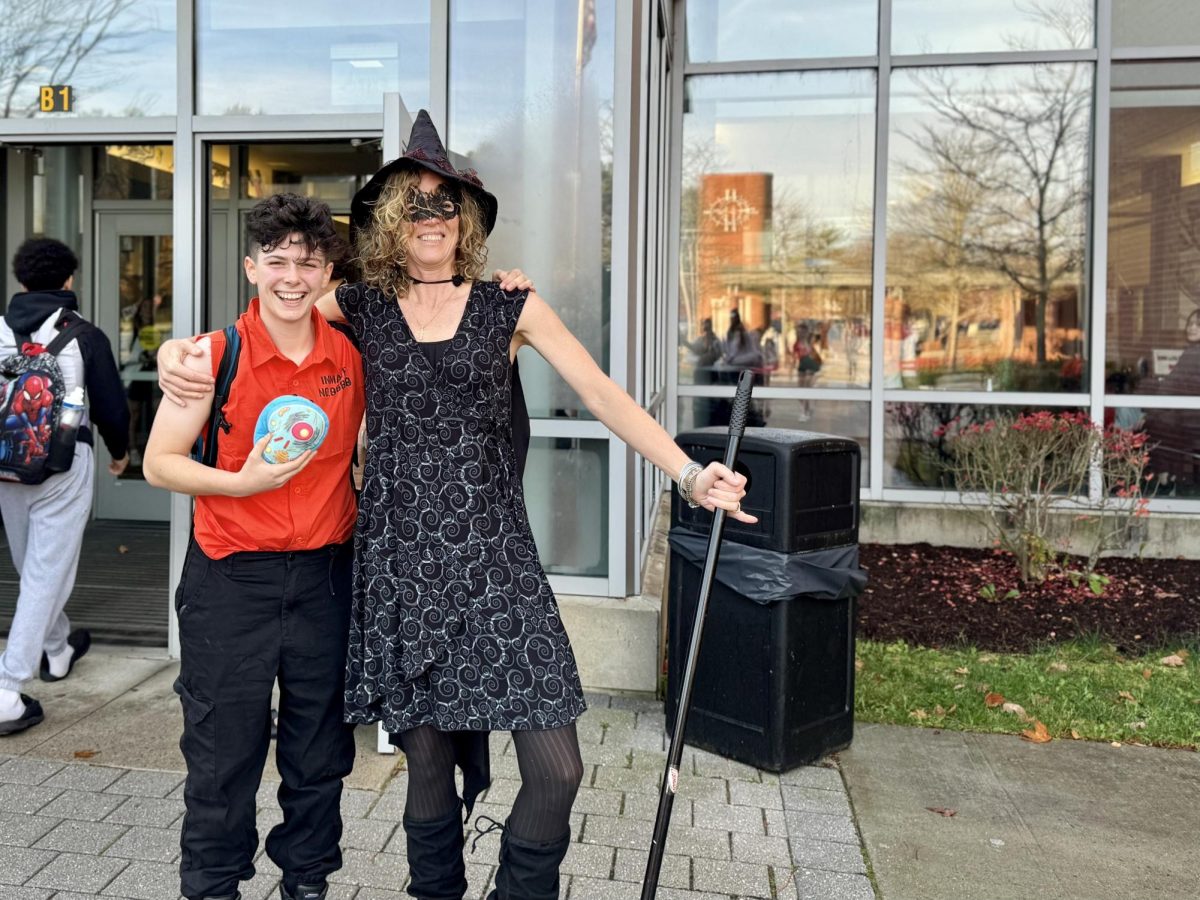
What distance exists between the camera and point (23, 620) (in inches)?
165

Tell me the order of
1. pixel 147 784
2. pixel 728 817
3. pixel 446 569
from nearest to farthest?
pixel 446 569, pixel 728 817, pixel 147 784

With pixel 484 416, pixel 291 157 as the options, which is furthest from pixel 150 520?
pixel 484 416

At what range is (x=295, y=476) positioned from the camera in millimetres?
2424

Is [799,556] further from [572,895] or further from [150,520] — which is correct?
[150,520]

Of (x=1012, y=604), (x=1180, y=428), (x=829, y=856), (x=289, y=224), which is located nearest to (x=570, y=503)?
(x=829, y=856)

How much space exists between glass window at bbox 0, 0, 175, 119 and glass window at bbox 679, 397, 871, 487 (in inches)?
177

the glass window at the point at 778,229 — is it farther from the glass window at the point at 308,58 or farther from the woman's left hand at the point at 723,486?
the woman's left hand at the point at 723,486

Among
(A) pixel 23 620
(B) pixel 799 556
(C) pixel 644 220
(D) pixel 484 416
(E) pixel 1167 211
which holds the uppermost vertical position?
(E) pixel 1167 211

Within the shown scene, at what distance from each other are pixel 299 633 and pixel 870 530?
244 inches

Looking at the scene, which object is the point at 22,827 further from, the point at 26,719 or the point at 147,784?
the point at 26,719

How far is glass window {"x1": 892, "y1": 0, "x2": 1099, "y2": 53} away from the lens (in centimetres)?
806

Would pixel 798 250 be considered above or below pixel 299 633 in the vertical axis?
above

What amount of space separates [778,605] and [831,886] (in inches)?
39.6

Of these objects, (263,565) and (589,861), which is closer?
(263,565)
